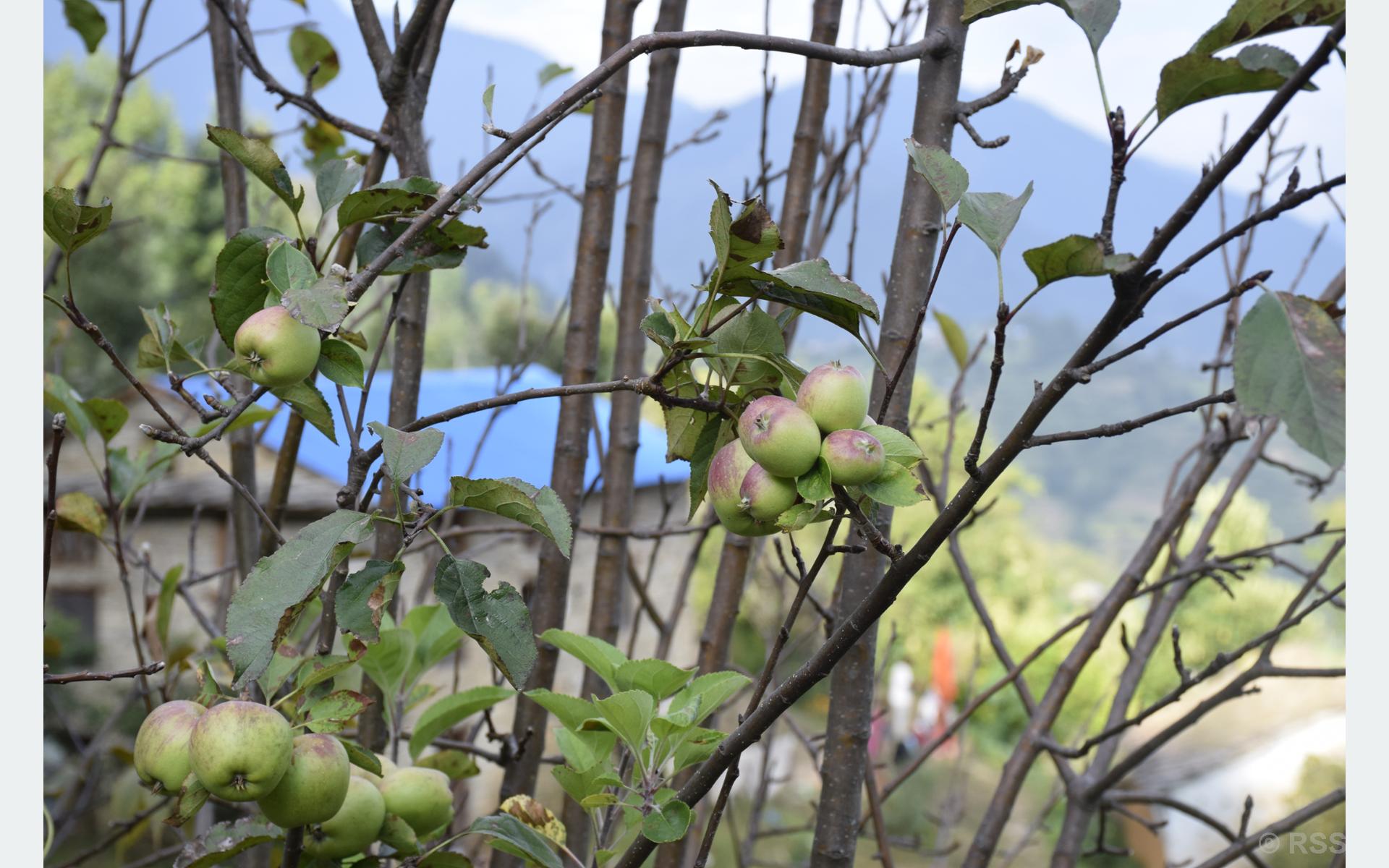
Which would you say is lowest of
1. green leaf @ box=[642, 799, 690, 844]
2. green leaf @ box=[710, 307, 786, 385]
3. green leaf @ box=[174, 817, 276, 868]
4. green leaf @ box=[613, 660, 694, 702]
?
green leaf @ box=[174, 817, 276, 868]

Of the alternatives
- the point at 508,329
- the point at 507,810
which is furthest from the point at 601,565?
the point at 508,329

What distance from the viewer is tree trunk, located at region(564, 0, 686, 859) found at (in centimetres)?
67

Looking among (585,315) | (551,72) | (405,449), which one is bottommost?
(405,449)

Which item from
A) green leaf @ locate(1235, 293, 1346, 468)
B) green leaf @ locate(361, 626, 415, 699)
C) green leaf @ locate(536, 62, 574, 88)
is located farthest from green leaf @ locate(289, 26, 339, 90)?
green leaf @ locate(1235, 293, 1346, 468)

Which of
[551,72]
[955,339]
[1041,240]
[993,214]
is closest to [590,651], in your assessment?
[993,214]

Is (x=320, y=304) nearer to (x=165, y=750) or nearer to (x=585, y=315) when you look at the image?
(x=165, y=750)

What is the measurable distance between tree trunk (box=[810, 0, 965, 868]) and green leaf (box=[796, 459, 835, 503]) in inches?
6.9

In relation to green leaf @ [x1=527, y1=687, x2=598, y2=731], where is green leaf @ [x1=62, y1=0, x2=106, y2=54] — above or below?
above

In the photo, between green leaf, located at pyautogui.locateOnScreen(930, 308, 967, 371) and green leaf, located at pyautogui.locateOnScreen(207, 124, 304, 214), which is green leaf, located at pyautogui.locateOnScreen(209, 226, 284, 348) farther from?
green leaf, located at pyautogui.locateOnScreen(930, 308, 967, 371)

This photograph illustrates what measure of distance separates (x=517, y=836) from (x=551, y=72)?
658 mm

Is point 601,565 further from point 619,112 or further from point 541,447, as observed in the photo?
point 541,447

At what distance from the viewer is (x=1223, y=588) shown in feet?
2.26

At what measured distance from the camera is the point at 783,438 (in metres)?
0.26

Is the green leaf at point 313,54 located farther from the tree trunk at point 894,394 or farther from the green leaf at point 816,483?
the green leaf at point 816,483
